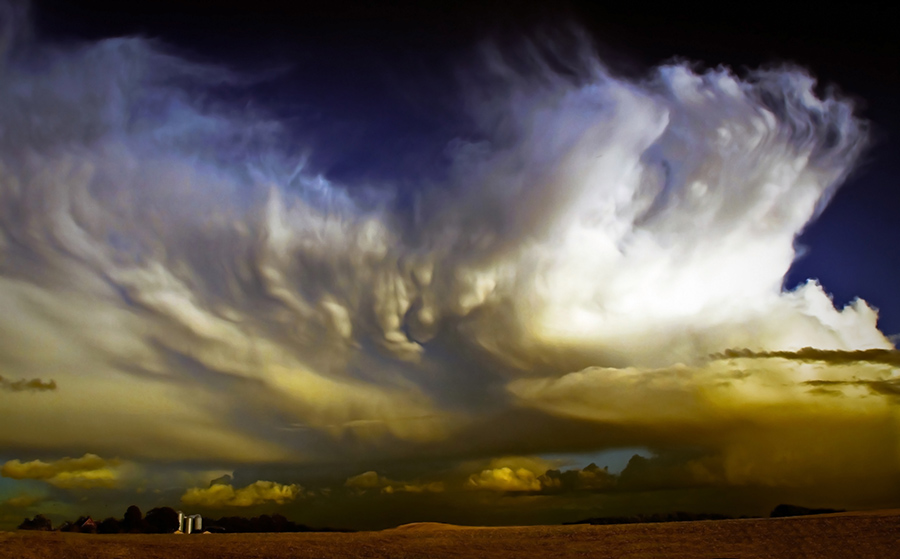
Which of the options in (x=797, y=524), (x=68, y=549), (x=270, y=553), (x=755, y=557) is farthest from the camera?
(x=797, y=524)

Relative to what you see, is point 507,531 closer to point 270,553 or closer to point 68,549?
point 270,553

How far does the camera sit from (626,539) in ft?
225

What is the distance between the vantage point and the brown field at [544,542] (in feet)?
188

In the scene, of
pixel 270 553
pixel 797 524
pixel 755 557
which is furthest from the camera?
pixel 797 524

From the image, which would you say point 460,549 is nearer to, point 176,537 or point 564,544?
point 564,544

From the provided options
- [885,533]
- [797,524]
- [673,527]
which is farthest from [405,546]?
[885,533]

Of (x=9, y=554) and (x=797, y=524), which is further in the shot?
(x=797, y=524)

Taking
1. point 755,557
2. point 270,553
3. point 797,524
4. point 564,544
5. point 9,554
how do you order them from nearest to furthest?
point 9,554
point 270,553
point 755,557
point 564,544
point 797,524

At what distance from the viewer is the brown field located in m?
57.2

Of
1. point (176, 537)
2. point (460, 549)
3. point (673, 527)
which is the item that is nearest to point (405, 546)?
point (460, 549)

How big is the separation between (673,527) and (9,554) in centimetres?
6137

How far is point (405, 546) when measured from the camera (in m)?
65.3

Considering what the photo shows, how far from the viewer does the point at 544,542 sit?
224ft

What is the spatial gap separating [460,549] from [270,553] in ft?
60.3
